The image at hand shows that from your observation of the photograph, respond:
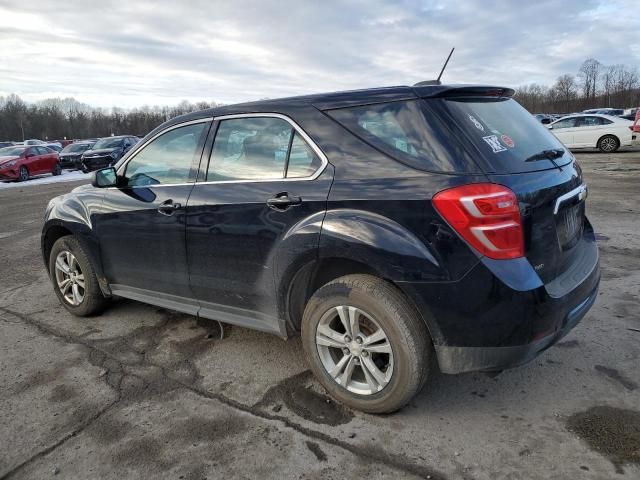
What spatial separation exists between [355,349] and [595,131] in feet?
70.3

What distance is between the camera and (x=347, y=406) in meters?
3.03

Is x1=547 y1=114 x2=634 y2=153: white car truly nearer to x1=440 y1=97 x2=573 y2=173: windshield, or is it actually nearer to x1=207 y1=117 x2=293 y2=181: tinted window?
x1=440 y1=97 x2=573 y2=173: windshield

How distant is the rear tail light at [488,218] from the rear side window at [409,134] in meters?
0.15

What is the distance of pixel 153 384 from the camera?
340 cm

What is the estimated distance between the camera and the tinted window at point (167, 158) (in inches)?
146

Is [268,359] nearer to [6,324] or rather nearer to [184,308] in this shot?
[184,308]

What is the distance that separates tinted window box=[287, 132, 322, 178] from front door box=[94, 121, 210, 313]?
0.86 m

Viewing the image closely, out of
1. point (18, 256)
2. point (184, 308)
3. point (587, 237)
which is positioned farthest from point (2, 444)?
point (18, 256)

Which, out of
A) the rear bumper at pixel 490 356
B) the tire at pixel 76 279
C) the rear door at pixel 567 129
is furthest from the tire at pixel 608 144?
the tire at pixel 76 279

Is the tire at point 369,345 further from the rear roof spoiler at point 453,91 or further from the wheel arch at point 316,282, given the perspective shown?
the rear roof spoiler at point 453,91

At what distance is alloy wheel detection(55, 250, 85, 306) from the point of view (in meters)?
4.61

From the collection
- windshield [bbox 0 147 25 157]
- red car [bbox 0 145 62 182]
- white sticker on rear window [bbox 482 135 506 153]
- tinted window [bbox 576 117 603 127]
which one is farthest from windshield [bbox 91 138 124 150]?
white sticker on rear window [bbox 482 135 506 153]

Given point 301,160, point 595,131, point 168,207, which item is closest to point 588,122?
point 595,131

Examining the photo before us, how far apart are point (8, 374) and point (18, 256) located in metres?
4.38
